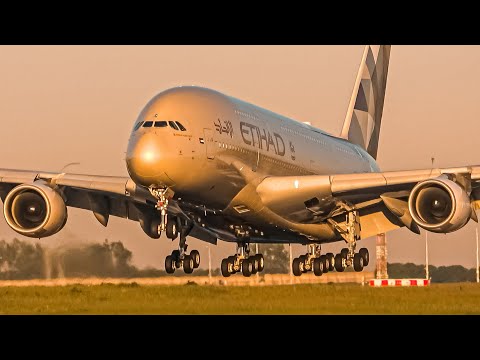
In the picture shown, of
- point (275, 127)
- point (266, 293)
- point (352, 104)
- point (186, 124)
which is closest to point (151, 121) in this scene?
point (186, 124)

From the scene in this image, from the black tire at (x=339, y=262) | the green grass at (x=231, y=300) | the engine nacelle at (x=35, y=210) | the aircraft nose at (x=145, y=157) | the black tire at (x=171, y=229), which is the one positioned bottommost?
the green grass at (x=231, y=300)

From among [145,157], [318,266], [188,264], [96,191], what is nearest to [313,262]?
[318,266]

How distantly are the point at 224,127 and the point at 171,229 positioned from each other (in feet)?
19.4

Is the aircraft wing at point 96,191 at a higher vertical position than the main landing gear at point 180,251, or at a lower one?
higher

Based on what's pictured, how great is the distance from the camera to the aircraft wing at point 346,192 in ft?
128

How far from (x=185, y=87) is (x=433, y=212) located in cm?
904

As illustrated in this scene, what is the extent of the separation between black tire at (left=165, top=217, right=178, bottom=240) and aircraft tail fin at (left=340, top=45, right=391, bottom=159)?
15553 millimetres

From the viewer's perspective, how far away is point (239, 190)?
38.2 m

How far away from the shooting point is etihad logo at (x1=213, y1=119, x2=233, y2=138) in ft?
119

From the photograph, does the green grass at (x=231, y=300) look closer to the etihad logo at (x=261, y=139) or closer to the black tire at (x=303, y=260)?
the black tire at (x=303, y=260)

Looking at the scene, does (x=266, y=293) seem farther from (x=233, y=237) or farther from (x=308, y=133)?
(x=308, y=133)

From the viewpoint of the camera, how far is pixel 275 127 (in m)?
40.8

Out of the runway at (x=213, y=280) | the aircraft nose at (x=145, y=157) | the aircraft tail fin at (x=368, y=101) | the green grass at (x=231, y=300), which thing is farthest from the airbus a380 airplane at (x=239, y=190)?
the aircraft tail fin at (x=368, y=101)

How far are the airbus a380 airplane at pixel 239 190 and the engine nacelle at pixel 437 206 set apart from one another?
0.13 feet
